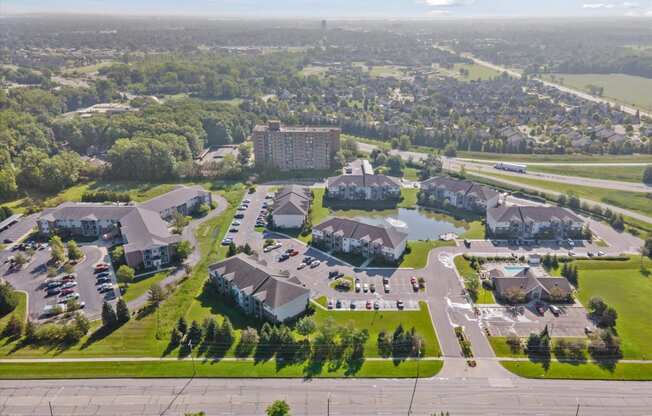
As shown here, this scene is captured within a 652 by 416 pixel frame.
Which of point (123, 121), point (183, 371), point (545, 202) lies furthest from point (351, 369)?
point (123, 121)

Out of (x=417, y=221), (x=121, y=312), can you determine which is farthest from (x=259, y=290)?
(x=417, y=221)

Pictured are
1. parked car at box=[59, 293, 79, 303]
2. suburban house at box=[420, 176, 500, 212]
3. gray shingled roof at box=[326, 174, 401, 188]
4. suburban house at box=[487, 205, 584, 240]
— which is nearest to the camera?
parked car at box=[59, 293, 79, 303]

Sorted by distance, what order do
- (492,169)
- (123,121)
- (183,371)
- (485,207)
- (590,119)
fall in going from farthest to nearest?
(590,119)
(123,121)
(492,169)
(485,207)
(183,371)

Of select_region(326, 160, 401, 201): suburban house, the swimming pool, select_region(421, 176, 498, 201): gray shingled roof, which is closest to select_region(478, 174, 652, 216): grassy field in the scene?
select_region(421, 176, 498, 201): gray shingled roof

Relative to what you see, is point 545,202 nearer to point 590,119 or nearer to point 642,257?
point 642,257

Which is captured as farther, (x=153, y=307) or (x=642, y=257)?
(x=642, y=257)

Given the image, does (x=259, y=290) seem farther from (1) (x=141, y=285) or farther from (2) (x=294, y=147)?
(2) (x=294, y=147)

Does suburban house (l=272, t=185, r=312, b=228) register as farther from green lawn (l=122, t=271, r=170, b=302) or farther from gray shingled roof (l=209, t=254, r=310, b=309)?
green lawn (l=122, t=271, r=170, b=302)
